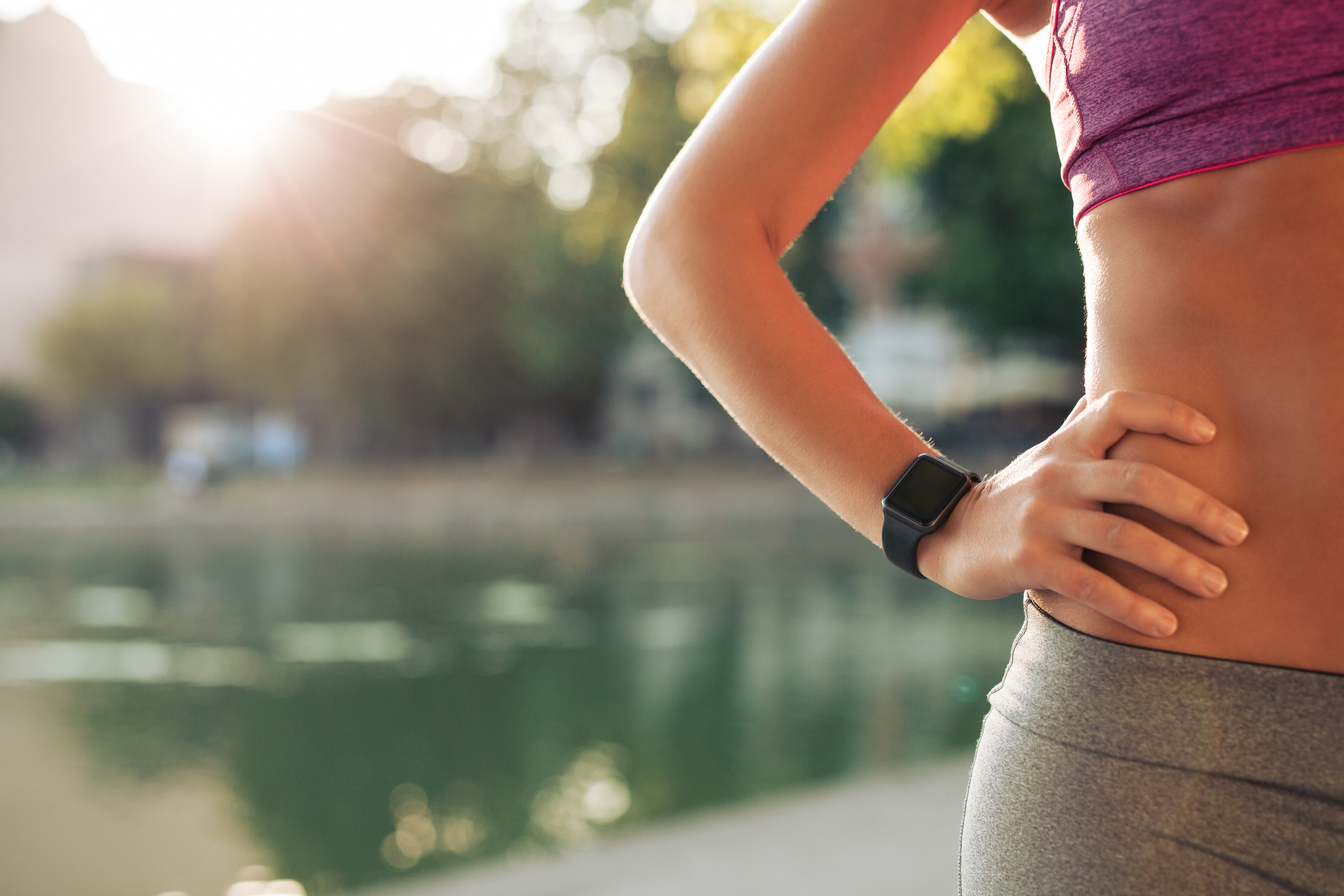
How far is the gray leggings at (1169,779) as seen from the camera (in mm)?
768

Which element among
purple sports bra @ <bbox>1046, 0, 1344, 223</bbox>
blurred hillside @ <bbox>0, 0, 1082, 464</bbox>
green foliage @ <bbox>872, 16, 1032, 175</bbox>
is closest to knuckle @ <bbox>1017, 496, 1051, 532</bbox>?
purple sports bra @ <bbox>1046, 0, 1344, 223</bbox>

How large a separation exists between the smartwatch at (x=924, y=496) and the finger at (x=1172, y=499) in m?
0.15

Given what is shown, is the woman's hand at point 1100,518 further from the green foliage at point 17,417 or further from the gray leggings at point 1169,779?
the green foliage at point 17,417

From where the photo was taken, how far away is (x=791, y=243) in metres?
1.12

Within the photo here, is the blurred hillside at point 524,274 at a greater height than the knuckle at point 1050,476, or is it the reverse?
the blurred hillside at point 524,274

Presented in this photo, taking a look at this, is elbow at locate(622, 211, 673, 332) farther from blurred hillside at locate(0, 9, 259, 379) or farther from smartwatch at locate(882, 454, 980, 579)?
blurred hillside at locate(0, 9, 259, 379)

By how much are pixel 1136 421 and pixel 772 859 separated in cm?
321

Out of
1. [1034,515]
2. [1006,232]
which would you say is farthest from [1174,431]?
[1006,232]

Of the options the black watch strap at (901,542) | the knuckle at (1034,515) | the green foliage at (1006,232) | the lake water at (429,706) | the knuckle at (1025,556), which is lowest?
the knuckle at (1025,556)

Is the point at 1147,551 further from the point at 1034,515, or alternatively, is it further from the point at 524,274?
the point at 524,274

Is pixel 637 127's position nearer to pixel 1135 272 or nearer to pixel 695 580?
pixel 695 580

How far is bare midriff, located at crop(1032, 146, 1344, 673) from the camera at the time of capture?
2.68 ft

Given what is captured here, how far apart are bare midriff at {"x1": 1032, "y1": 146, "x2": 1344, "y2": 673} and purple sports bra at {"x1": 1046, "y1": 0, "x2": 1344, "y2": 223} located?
0.07ft

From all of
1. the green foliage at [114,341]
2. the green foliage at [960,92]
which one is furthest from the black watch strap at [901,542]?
the green foliage at [114,341]
